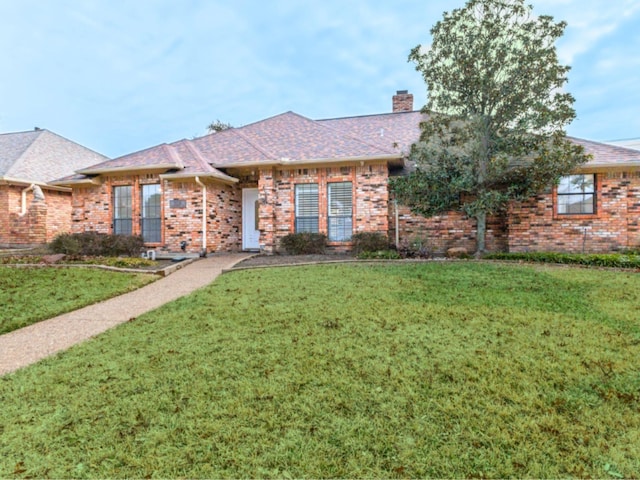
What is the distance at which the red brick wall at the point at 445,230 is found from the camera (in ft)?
38.9

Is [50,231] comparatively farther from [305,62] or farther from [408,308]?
[408,308]

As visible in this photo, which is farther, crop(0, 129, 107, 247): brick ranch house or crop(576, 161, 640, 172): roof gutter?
crop(0, 129, 107, 247): brick ranch house

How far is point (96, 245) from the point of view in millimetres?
11828

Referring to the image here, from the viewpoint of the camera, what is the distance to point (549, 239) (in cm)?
1115

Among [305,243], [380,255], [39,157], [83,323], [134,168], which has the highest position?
[39,157]

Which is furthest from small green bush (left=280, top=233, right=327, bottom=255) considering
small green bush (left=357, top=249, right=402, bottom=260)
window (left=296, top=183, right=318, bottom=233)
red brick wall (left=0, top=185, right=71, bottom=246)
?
red brick wall (left=0, top=185, right=71, bottom=246)

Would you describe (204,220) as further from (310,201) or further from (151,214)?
(310,201)

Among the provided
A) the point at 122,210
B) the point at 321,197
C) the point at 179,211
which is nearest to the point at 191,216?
the point at 179,211

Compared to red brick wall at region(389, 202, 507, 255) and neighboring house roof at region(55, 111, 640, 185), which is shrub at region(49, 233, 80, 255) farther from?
red brick wall at region(389, 202, 507, 255)

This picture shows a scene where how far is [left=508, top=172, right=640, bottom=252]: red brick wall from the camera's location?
10.9 meters

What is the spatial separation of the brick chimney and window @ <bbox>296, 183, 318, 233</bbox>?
7685mm

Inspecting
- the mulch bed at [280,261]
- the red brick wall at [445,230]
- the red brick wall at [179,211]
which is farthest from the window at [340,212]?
the red brick wall at [179,211]

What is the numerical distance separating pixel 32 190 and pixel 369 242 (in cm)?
1454

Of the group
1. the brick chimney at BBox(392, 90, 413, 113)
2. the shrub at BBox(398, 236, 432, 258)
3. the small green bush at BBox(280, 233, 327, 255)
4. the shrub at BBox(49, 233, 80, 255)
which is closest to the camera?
the shrub at BBox(398, 236, 432, 258)
